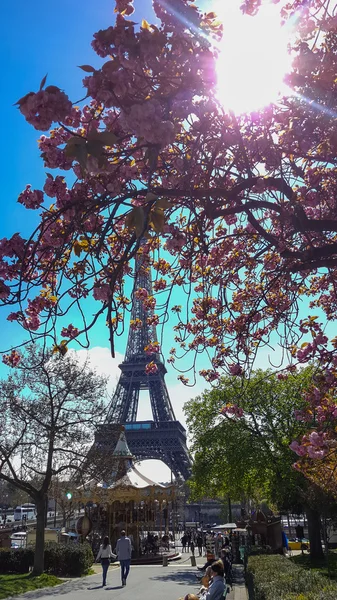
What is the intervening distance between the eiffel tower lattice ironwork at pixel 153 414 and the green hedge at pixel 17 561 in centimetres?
3824

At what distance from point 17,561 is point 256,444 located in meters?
10.8

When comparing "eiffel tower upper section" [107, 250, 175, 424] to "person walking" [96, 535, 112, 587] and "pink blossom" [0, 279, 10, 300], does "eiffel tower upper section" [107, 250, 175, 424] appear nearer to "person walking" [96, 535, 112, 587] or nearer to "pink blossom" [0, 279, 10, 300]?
"person walking" [96, 535, 112, 587]

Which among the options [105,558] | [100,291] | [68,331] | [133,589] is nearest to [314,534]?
[105,558]

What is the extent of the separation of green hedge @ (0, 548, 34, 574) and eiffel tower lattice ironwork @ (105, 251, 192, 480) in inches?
1505

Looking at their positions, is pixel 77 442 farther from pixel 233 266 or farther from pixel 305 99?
pixel 305 99

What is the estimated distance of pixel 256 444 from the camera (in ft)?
74.1

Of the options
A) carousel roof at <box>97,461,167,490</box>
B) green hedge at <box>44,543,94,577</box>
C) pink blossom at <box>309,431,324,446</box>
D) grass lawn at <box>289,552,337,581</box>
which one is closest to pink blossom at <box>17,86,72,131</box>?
pink blossom at <box>309,431,324,446</box>

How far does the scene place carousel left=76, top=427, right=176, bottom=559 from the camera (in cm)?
2286

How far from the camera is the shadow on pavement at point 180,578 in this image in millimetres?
15030

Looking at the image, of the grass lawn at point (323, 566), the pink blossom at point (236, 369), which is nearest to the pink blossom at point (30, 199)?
the pink blossom at point (236, 369)

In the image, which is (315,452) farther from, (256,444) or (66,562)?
(256,444)

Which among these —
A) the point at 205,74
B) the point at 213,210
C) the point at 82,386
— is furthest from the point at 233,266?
the point at 82,386

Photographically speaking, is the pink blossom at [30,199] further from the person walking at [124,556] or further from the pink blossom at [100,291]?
the person walking at [124,556]

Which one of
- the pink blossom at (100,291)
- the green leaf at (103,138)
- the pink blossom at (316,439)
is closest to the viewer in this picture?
the green leaf at (103,138)
